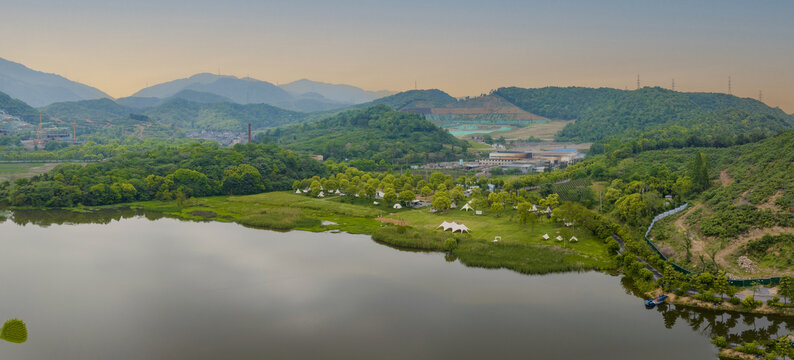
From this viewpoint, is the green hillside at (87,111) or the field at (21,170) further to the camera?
the green hillside at (87,111)

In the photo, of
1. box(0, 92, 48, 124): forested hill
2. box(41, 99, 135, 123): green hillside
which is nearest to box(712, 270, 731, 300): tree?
box(0, 92, 48, 124): forested hill

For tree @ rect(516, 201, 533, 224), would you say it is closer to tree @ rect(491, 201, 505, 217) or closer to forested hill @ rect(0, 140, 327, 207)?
tree @ rect(491, 201, 505, 217)

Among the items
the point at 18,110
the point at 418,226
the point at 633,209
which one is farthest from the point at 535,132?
the point at 18,110

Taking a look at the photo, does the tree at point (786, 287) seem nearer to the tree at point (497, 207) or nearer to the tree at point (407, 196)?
the tree at point (497, 207)

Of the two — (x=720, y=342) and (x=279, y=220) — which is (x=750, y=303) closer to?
(x=720, y=342)

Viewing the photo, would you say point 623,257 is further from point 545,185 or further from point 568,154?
point 568,154

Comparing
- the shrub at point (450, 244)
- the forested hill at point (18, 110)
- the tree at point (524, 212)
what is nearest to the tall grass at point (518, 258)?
the shrub at point (450, 244)
